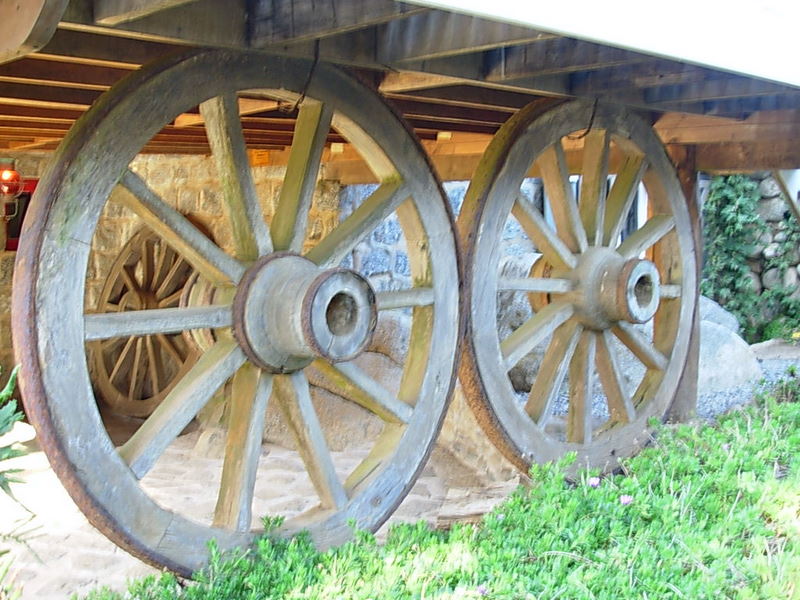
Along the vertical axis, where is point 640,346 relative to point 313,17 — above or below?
below

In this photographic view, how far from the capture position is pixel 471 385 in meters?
3.42

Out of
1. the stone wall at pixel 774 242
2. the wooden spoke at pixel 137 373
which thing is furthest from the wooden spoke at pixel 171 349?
the stone wall at pixel 774 242

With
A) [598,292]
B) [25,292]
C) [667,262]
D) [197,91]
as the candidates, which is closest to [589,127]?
[598,292]

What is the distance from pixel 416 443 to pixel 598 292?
1156mm

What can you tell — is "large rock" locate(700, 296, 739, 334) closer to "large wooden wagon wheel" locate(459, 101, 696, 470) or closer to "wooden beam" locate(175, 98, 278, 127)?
"large wooden wagon wheel" locate(459, 101, 696, 470)

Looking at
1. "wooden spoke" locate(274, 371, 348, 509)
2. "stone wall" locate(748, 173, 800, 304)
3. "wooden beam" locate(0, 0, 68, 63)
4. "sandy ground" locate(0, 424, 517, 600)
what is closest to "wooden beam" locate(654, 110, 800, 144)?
"sandy ground" locate(0, 424, 517, 600)

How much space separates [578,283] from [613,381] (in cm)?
52

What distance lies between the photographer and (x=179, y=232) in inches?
104

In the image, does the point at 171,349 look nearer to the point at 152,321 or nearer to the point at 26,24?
the point at 152,321

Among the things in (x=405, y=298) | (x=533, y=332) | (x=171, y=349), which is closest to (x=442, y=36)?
(x=405, y=298)

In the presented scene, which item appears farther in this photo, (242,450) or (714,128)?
(714,128)

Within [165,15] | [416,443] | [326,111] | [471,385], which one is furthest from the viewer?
[471,385]

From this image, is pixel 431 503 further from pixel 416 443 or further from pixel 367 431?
pixel 416 443

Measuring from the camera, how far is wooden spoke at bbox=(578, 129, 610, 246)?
399 centimetres
